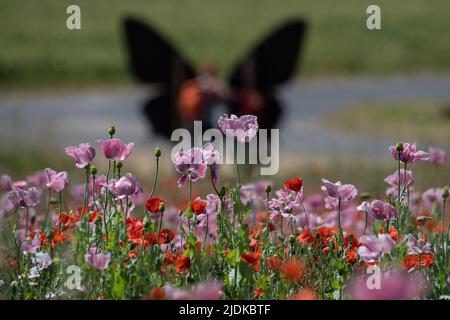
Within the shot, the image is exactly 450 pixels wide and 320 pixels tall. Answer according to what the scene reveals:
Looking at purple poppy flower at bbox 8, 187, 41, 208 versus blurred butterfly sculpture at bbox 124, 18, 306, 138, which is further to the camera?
blurred butterfly sculpture at bbox 124, 18, 306, 138

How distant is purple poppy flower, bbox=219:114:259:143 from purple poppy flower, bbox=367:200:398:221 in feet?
1.28

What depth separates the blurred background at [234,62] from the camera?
11625 millimetres

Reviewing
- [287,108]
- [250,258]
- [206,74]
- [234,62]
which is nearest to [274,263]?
[250,258]

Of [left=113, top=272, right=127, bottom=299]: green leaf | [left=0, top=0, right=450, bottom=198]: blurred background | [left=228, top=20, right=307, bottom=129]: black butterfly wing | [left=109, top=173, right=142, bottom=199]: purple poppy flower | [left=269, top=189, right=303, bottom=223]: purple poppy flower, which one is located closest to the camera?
[left=113, top=272, right=127, bottom=299]: green leaf

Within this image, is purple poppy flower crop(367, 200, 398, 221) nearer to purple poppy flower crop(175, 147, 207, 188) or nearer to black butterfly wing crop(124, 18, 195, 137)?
purple poppy flower crop(175, 147, 207, 188)

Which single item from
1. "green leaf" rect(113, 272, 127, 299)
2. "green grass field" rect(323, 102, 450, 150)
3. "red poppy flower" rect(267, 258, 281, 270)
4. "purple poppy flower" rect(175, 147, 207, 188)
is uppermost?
"green grass field" rect(323, 102, 450, 150)

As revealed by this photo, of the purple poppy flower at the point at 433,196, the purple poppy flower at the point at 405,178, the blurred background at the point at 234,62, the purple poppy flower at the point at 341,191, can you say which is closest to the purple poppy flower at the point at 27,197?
the purple poppy flower at the point at 341,191

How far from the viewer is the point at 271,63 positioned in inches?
389

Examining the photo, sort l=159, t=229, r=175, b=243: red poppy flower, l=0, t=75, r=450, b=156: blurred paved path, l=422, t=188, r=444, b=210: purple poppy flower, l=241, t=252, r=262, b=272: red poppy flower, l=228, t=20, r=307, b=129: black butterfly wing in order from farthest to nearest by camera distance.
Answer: l=0, t=75, r=450, b=156: blurred paved path, l=228, t=20, r=307, b=129: black butterfly wing, l=422, t=188, r=444, b=210: purple poppy flower, l=159, t=229, r=175, b=243: red poppy flower, l=241, t=252, r=262, b=272: red poppy flower

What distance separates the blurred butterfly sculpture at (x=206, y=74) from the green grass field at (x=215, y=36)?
13.9 metres

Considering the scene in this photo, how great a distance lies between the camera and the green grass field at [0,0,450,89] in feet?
80.8

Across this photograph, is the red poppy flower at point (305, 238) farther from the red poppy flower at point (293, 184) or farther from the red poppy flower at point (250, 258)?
the red poppy flower at point (250, 258)

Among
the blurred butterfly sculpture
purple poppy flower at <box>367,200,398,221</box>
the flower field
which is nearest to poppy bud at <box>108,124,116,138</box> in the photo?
the flower field
